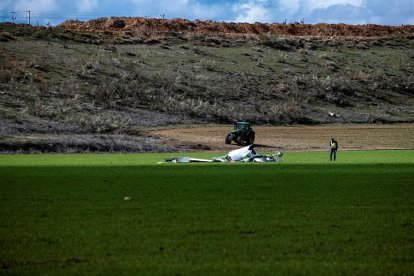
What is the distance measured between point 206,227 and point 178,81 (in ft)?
248

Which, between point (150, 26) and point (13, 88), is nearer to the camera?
point (13, 88)

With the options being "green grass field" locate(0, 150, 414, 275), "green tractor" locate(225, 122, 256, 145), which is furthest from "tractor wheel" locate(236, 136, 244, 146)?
"green grass field" locate(0, 150, 414, 275)

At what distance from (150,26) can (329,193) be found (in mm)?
106702

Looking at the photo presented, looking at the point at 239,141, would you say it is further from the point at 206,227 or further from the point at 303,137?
the point at 206,227

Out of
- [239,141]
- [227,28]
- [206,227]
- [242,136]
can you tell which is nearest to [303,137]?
[242,136]

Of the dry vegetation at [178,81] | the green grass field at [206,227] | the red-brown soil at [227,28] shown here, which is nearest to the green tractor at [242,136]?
Answer: the dry vegetation at [178,81]

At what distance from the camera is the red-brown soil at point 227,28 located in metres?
124

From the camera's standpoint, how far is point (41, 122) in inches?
2562

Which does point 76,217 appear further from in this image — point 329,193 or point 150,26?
point 150,26

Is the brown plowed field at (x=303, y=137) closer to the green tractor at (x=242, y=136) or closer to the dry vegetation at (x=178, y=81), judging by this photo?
the green tractor at (x=242, y=136)

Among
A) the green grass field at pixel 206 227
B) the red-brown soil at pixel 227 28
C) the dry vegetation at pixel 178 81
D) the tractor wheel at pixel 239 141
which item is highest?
the red-brown soil at pixel 227 28

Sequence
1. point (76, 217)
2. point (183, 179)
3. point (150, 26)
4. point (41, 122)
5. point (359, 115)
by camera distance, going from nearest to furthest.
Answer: point (76, 217)
point (183, 179)
point (41, 122)
point (359, 115)
point (150, 26)

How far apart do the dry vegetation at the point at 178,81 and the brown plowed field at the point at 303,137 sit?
2863 mm

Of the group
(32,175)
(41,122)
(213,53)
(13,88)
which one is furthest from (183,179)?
(213,53)
